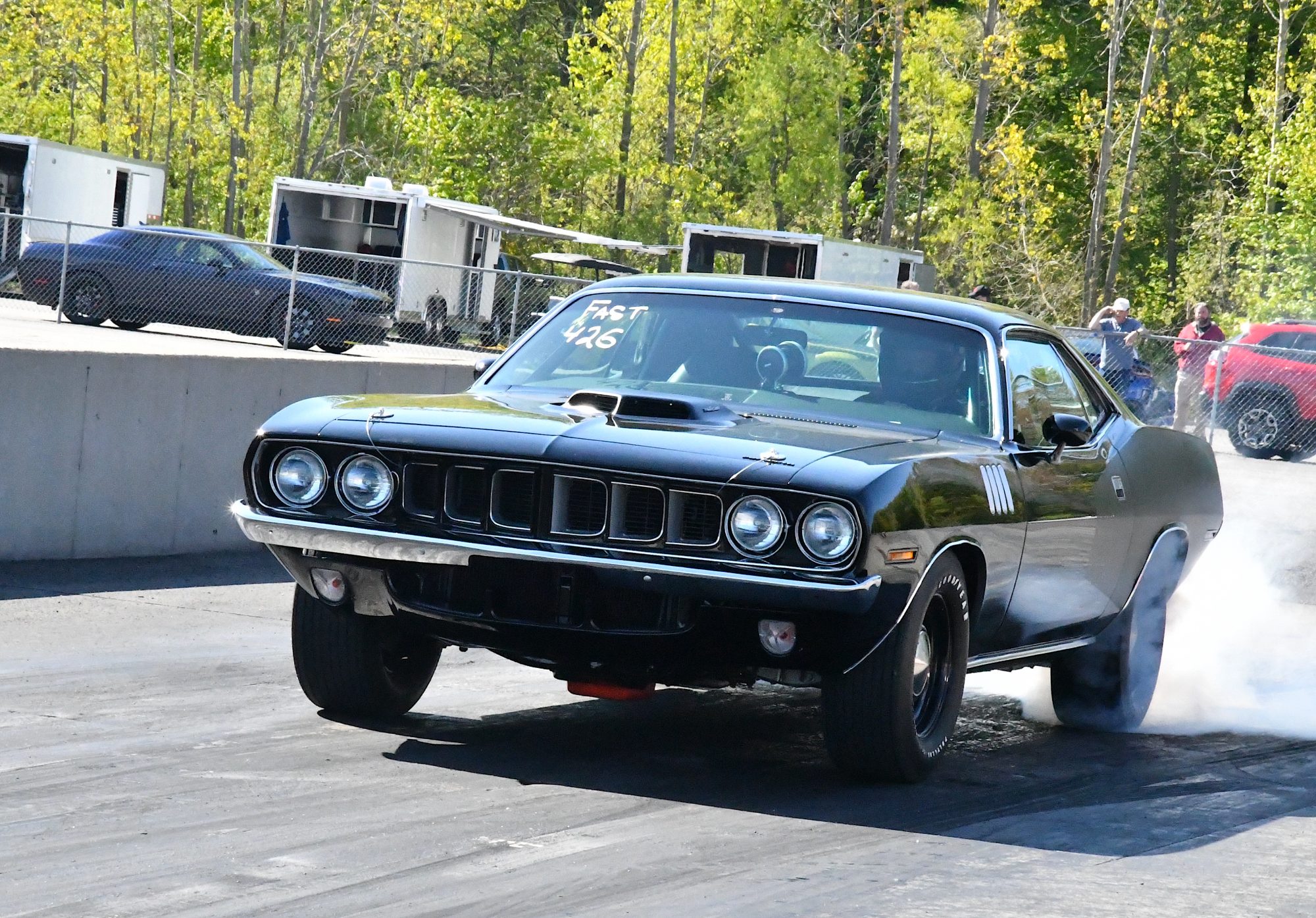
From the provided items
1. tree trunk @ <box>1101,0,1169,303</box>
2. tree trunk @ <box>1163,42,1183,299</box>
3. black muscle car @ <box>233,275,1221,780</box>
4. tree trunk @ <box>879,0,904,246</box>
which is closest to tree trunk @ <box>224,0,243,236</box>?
tree trunk @ <box>879,0,904,246</box>

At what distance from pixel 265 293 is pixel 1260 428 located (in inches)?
480

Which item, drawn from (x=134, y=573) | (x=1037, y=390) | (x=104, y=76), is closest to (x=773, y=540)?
(x=1037, y=390)

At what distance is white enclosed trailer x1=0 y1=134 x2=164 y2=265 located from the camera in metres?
32.9

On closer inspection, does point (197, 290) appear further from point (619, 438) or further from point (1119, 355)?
point (619, 438)

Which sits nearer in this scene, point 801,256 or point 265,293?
point 265,293

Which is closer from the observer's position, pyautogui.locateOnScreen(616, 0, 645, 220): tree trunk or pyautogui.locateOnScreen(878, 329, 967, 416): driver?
pyautogui.locateOnScreen(878, 329, 967, 416): driver

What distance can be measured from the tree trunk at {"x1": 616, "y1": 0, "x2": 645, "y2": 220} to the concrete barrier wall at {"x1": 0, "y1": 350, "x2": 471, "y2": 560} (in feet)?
132

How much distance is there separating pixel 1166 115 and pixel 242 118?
81.8ft

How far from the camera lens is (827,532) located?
5.20 meters

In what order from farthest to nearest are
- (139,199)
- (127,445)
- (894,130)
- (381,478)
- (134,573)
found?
(894,130) < (139,199) < (127,445) < (134,573) < (381,478)

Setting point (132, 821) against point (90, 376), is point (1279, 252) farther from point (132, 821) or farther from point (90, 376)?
point (132, 821)

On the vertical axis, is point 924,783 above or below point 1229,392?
below

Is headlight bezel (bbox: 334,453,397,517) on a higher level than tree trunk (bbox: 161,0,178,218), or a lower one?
lower

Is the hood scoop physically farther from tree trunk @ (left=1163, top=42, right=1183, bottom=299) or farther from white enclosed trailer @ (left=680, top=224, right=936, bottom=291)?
tree trunk @ (left=1163, top=42, right=1183, bottom=299)
